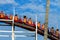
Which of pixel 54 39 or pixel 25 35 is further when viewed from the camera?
pixel 54 39

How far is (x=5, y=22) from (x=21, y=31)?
1.17 m

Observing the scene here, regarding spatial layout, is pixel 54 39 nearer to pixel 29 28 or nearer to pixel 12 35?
pixel 29 28

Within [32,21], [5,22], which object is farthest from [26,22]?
[5,22]

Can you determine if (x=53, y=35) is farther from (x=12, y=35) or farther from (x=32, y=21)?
(x=12, y=35)

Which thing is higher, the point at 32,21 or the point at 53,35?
the point at 32,21

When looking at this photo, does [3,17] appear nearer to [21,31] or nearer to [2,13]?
[2,13]

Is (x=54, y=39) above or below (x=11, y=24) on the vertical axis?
below

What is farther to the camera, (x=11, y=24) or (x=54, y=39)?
(x=54, y=39)

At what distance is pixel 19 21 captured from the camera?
15938 mm

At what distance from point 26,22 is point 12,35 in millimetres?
1420

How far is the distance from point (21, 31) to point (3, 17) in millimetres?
1467

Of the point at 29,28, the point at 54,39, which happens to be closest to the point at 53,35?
the point at 54,39

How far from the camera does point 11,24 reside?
15.6 meters

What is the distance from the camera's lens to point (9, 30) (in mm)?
15492
